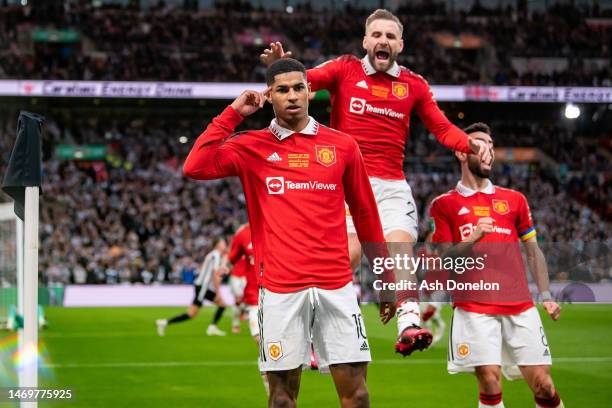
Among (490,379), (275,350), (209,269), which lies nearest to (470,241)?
(490,379)

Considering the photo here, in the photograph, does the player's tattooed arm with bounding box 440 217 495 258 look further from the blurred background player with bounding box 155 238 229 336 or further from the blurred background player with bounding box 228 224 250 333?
the blurred background player with bounding box 155 238 229 336

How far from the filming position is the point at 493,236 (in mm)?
8109

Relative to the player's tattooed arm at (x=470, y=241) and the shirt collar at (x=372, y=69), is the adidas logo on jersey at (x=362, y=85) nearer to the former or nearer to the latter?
the shirt collar at (x=372, y=69)

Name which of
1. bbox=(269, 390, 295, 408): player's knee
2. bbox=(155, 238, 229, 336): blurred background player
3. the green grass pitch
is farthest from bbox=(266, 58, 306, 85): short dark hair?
bbox=(155, 238, 229, 336): blurred background player

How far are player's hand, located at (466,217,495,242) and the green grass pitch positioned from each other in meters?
4.46

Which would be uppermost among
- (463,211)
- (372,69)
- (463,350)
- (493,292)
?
(372,69)

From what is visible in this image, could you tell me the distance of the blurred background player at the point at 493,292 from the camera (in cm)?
784

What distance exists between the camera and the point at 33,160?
281 inches

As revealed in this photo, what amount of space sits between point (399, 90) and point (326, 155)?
195 cm

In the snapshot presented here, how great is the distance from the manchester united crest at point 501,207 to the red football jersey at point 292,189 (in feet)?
7.77

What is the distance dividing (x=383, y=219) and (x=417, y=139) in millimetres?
36961

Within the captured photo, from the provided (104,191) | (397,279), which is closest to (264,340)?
(397,279)

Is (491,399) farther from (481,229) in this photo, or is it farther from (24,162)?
(24,162)

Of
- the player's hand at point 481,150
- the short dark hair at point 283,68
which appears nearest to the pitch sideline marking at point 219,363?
the player's hand at point 481,150
